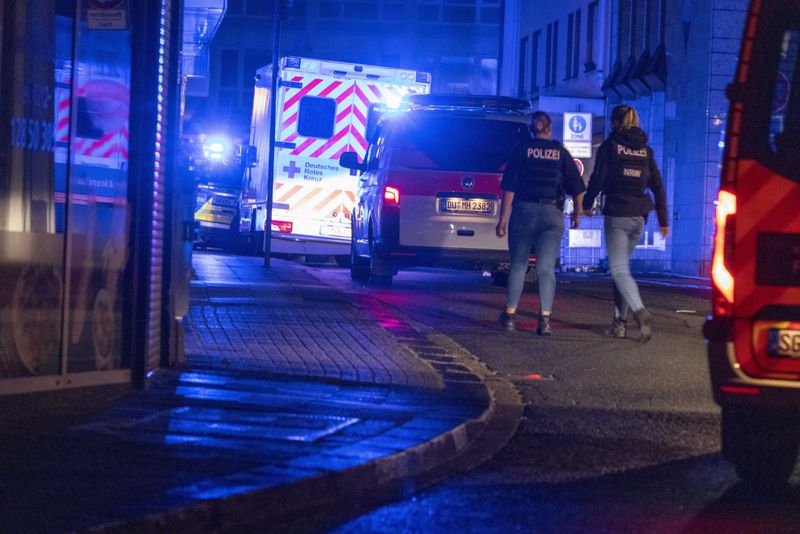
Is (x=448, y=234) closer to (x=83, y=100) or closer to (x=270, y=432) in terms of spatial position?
(x=83, y=100)

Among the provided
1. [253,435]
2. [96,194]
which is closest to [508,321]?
[96,194]

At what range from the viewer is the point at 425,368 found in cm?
952

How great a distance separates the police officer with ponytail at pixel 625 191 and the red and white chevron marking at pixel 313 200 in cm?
1349

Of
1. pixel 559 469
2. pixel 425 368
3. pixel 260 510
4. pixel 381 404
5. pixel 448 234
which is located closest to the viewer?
pixel 260 510

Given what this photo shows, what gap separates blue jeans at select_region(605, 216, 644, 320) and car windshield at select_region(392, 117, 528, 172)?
5371mm

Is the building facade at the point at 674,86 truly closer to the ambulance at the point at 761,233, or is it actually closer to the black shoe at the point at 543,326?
the black shoe at the point at 543,326

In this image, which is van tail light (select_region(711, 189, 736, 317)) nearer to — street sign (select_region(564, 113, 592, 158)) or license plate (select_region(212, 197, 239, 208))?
street sign (select_region(564, 113, 592, 158))

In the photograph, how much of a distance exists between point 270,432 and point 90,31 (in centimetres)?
277

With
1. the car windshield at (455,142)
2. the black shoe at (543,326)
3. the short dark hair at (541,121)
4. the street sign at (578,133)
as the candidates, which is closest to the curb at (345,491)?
the black shoe at (543,326)

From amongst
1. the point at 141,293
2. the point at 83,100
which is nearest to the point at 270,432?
the point at 141,293

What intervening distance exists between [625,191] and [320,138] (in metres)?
13.5

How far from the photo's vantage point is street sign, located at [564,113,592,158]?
30.2 metres

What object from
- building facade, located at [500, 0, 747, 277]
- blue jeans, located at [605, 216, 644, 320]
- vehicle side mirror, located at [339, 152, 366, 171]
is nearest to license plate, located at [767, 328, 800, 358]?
blue jeans, located at [605, 216, 644, 320]

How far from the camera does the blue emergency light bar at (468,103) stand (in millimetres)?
18766
